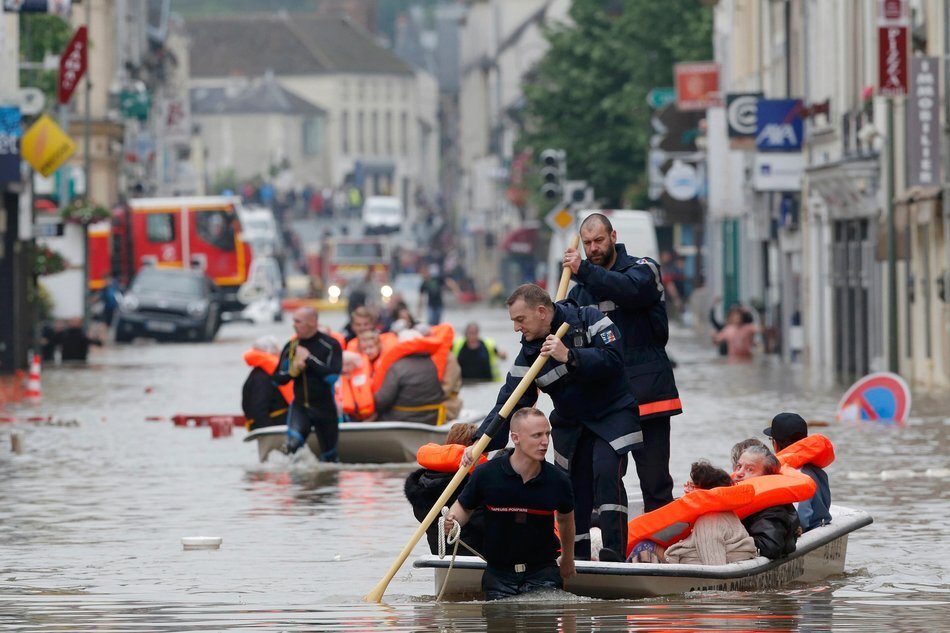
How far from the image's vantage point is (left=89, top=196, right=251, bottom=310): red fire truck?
71.0 meters

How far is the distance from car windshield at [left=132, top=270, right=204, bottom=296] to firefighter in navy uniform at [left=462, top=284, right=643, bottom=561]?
46.3 metres

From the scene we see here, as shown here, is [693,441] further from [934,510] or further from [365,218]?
[365,218]

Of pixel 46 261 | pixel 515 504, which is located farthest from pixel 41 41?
pixel 515 504

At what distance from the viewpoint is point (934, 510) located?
691 inches

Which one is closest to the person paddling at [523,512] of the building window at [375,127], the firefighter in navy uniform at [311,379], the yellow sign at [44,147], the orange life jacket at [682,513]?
the orange life jacket at [682,513]

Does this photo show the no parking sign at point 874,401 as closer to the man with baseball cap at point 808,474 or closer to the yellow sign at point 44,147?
the man with baseball cap at point 808,474

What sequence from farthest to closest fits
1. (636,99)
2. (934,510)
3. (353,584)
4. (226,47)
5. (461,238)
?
(226,47) → (461,238) → (636,99) → (934,510) → (353,584)

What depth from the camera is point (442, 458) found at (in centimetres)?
1340

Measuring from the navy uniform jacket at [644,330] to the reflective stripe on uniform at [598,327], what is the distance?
1.45 feet

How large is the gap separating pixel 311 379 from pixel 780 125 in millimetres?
23806

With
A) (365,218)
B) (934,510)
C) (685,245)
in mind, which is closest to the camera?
(934,510)

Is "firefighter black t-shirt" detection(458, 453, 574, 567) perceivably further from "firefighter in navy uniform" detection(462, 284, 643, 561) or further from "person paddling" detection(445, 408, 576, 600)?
"firefighter in navy uniform" detection(462, 284, 643, 561)

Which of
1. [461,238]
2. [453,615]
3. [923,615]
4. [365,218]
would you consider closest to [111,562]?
[453,615]

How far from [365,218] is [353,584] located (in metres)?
135
